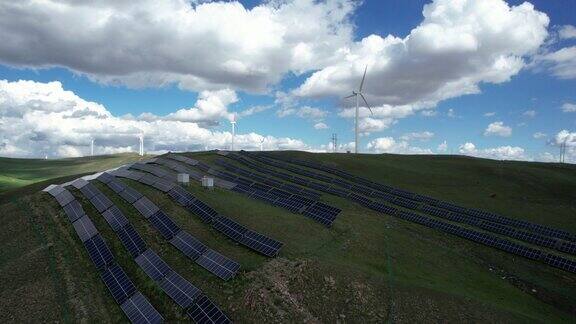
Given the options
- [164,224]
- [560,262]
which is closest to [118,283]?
[164,224]

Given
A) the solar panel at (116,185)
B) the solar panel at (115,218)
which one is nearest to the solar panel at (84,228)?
the solar panel at (115,218)

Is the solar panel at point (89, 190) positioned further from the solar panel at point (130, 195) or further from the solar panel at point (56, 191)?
the solar panel at point (130, 195)

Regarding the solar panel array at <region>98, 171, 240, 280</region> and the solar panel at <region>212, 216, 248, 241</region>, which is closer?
the solar panel array at <region>98, 171, 240, 280</region>

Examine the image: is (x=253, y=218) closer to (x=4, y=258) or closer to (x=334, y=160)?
(x=4, y=258)

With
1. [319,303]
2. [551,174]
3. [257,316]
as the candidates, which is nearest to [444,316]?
[319,303]

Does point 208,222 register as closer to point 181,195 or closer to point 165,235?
point 165,235

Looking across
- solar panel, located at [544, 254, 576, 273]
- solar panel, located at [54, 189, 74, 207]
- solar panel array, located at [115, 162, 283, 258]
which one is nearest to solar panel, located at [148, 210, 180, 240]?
solar panel array, located at [115, 162, 283, 258]

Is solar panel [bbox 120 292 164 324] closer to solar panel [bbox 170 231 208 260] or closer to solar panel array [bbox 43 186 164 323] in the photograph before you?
solar panel array [bbox 43 186 164 323]
